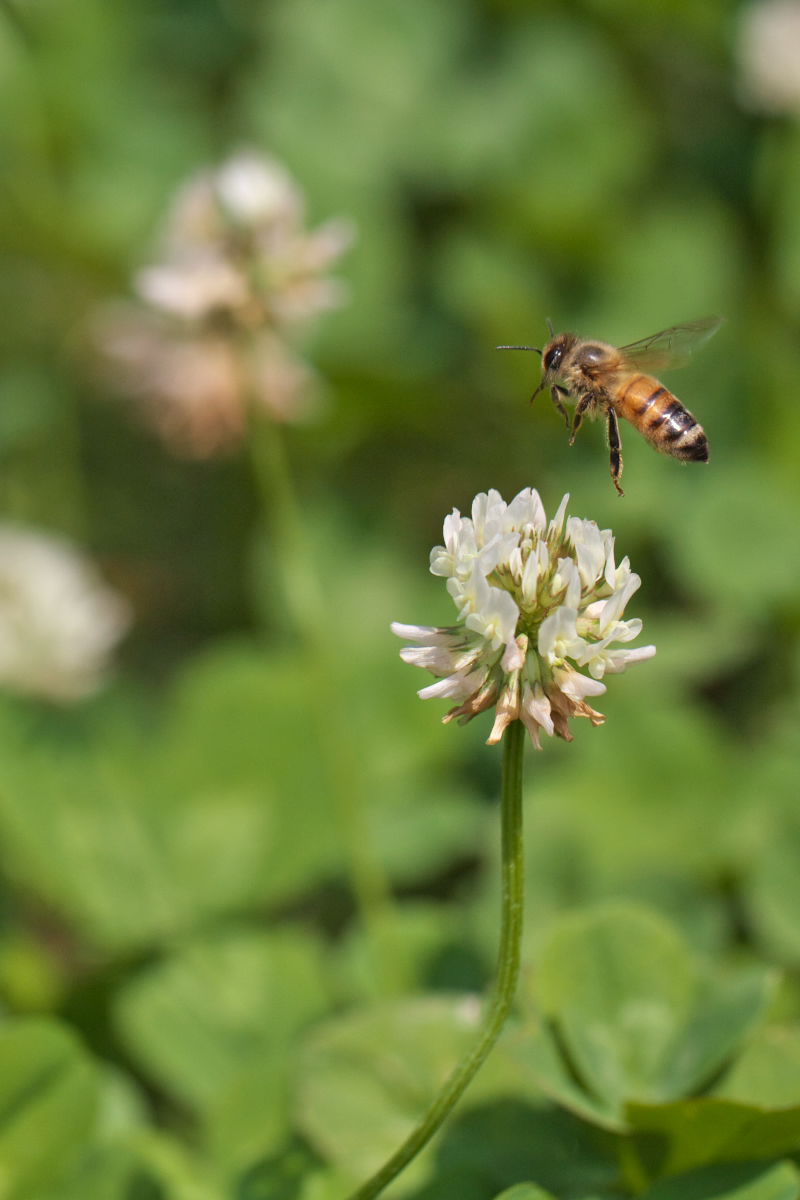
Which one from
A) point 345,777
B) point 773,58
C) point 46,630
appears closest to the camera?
point 345,777

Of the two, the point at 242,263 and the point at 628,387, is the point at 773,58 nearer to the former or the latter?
the point at 242,263

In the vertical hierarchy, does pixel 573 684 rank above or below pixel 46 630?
below

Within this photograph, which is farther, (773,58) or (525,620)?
(773,58)

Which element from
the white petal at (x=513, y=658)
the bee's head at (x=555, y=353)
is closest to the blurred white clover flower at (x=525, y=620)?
the white petal at (x=513, y=658)

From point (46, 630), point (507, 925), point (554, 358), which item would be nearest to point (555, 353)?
point (554, 358)

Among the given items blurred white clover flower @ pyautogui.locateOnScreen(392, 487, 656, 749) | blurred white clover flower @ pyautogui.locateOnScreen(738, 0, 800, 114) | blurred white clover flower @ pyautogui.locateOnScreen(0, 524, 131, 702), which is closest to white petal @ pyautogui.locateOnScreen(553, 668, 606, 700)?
blurred white clover flower @ pyautogui.locateOnScreen(392, 487, 656, 749)

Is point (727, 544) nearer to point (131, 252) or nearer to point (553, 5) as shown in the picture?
point (131, 252)

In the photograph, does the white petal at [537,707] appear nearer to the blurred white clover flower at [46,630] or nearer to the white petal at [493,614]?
the white petal at [493,614]
